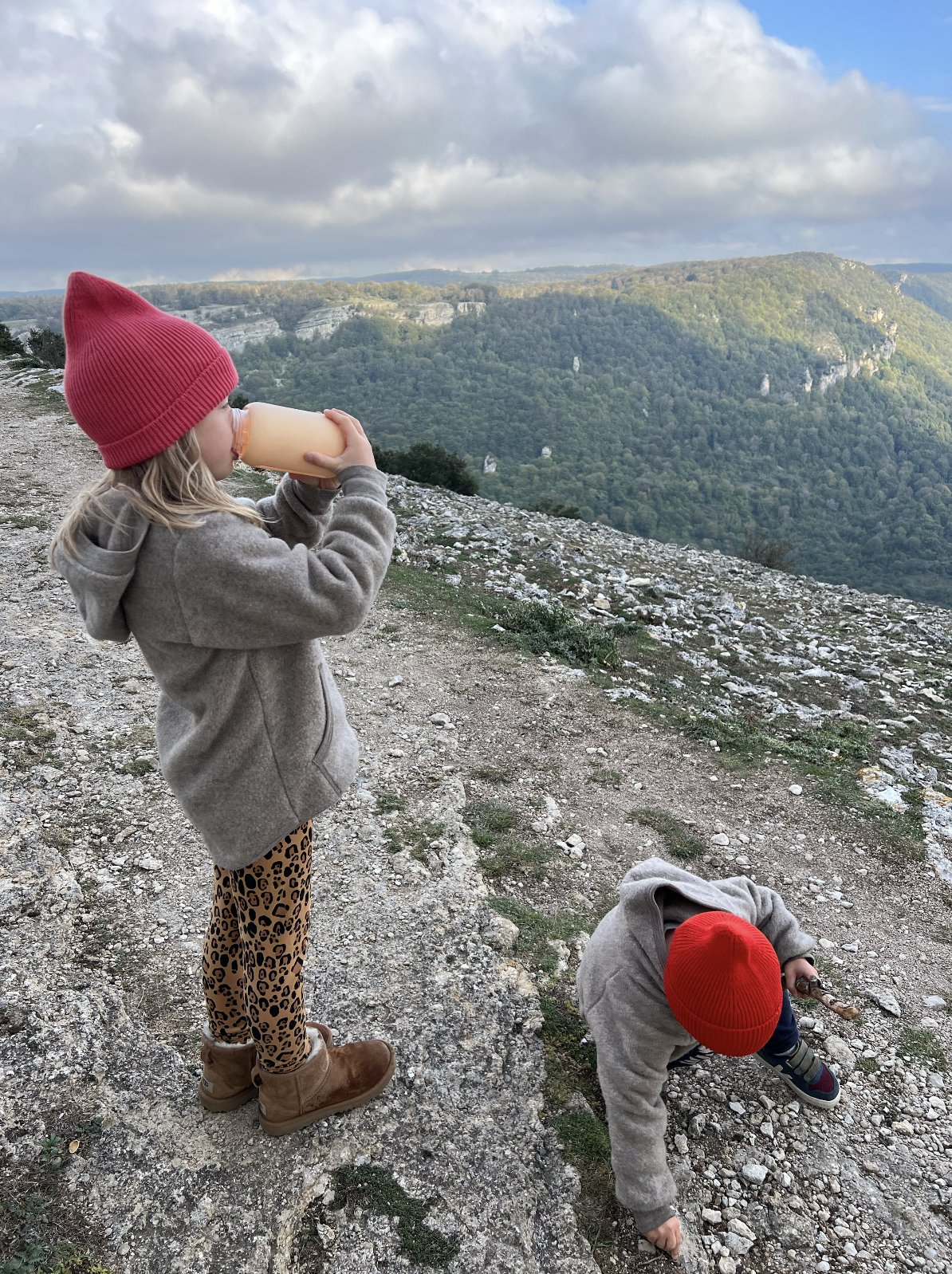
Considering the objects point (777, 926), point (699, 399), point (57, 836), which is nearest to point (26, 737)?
point (57, 836)

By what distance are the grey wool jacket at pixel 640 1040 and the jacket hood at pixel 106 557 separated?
193 cm

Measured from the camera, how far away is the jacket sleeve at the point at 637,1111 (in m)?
2.38

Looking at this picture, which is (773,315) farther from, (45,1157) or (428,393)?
(45,1157)

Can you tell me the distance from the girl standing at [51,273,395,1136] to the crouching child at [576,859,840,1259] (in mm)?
1118

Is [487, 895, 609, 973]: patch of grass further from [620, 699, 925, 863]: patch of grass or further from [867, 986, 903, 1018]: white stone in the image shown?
[620, 699, 925, 863]: patch of grass

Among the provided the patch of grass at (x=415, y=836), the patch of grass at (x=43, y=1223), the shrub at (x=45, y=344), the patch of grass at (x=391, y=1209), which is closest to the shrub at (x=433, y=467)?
the shrub at (x=45, y=344)

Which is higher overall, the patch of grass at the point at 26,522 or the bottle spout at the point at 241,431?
the bottle spout at the point at 241,431

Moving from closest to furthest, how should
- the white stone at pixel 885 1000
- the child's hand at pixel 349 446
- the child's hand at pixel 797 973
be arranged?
the child's hand at pixel 349 446 → the child's hand at pixel 797 973 → the white stone at pixel 885 1000

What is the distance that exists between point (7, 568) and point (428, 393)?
96636mm

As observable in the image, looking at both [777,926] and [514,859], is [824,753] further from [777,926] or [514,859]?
[777,926]

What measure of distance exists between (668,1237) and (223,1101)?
5.27 feet

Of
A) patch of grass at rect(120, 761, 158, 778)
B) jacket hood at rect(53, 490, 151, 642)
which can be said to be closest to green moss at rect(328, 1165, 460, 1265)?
jacket hood at rect(53, 490, 151, 642)

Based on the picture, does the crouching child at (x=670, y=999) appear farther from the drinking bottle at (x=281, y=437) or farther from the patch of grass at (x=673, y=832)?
the drinking bottle at (x=281, y=437)

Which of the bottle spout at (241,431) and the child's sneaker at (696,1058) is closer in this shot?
the bottle spout at (241,431)
